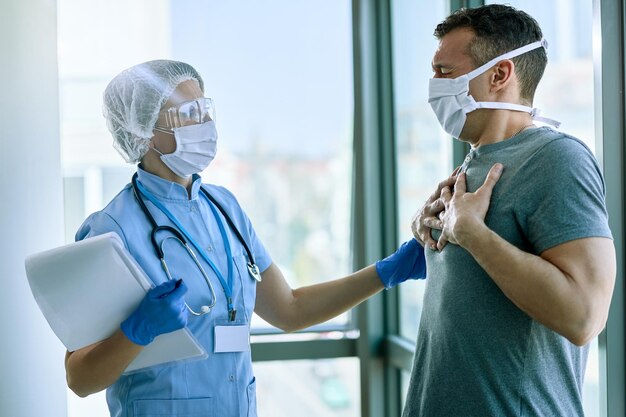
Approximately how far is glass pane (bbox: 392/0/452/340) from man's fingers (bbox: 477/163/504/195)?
127 centimetres

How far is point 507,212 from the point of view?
132cm

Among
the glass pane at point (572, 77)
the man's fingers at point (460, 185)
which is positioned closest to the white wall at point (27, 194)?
the man's fingers at point (460, 185)

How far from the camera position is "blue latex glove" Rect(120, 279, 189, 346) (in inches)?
57.3

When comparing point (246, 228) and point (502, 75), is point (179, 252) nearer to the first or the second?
point (246, 228)

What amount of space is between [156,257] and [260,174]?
1787mm

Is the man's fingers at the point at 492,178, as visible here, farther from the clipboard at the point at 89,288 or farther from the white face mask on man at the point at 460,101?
the clipboard at the point at 89,288

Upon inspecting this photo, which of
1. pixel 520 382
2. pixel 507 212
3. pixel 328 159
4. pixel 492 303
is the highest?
pixel 328 159

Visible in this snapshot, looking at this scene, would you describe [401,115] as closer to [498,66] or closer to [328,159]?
[328,159]

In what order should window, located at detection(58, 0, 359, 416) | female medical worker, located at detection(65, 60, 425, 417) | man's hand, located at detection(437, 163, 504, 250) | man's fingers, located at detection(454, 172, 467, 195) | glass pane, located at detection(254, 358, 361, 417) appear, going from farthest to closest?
1. glass pane, located at detection(254, 358, 361, 417)
2. window, located at detection(58, 0, 359, 416)
3. female medical worker, located at detection(65, 60, 425, 417)
4. man's fingers, located at detection(454, 172, 467, 195)
5. man's hand, located at detection(437, 163, 504, 250)

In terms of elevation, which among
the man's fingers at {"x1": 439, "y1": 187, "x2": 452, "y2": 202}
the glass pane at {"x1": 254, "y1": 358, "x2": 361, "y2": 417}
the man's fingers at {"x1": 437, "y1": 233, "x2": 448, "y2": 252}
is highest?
the man's fingers at {"x1": 439, "y1": 187, "x2": 452, "y2": 202}

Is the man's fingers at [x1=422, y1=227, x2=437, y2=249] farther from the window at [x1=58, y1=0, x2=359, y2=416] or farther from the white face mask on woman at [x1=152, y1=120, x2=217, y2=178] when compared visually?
the window at [x1=58, y1=0, x2=359, y2=416]

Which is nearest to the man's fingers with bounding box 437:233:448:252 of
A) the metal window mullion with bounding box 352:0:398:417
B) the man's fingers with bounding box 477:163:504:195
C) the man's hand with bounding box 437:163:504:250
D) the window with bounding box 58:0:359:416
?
the man's hand with bounding box 437:163:504:250

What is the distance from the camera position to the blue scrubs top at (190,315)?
166 cm

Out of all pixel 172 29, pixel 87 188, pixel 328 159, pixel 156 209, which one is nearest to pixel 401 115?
pixel 328 159
